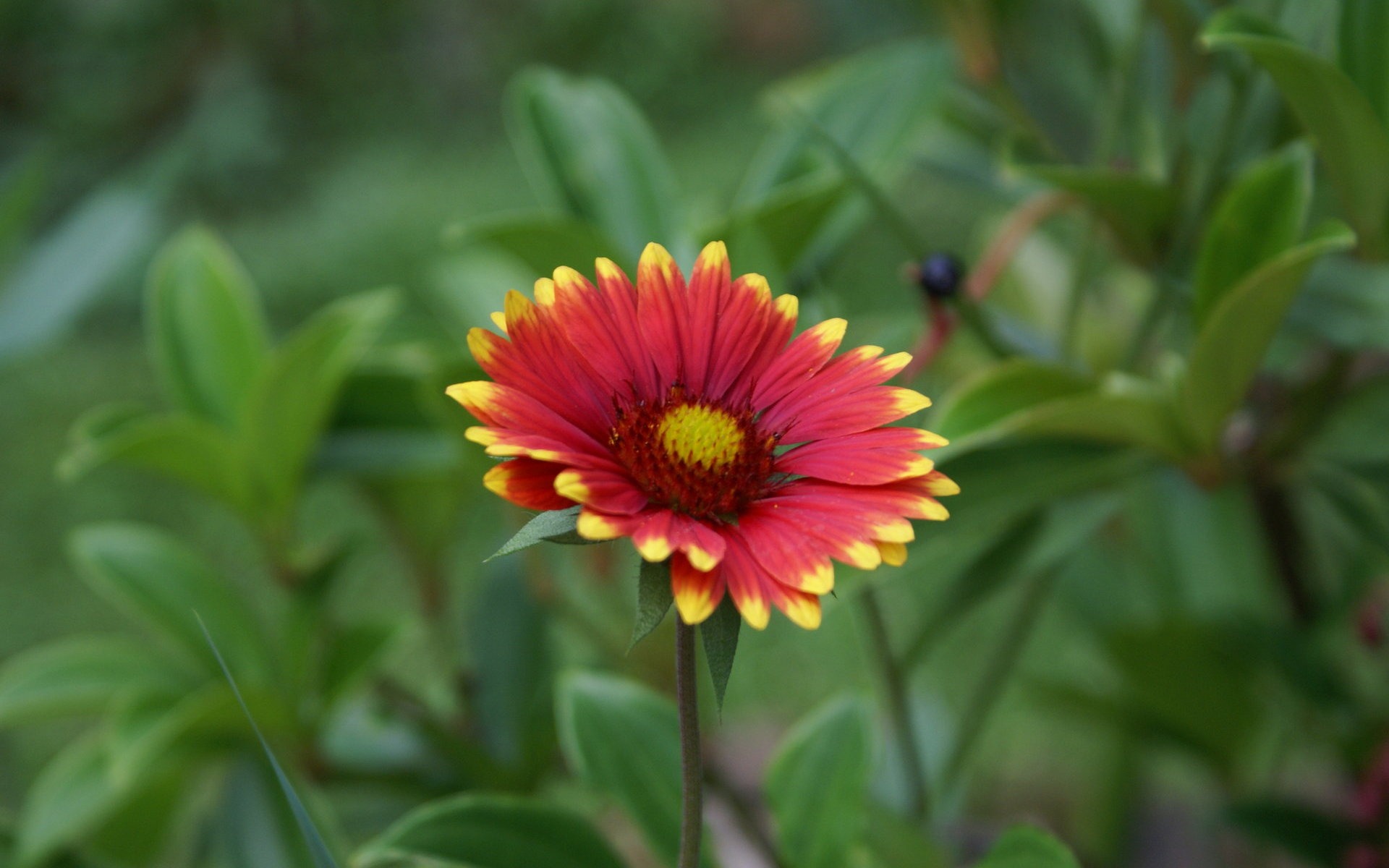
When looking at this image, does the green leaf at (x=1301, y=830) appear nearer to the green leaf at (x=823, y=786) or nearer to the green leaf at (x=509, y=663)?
the green leaf at (x=823, y=786)

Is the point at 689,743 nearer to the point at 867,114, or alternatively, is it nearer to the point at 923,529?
the point at 923,529

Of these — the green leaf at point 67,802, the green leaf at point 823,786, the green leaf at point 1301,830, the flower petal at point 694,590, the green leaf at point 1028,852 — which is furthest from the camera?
the green leaf at point 1301,830

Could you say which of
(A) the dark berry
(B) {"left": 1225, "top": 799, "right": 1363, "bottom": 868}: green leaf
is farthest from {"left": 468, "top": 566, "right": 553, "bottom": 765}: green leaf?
(B) {"left": 1225, "top": 799, "right": 1363, "bottom": 868}: green leaf

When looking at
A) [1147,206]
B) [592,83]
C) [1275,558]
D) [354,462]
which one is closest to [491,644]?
[354,462]

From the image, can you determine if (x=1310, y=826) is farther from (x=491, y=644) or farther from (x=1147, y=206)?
(x=491, y=644)

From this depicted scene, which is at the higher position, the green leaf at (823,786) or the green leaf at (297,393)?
the green leaf at (297,393)

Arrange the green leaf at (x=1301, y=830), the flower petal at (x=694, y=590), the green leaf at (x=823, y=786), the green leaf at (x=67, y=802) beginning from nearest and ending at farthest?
the flower petal at (x=694, y=590) → the green leaf at (x=823, y=786) → the green leaf at (x=67, y=802) → the green leaf at (x=1301, y=830)

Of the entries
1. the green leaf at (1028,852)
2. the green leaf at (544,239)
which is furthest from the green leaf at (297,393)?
the green leaf at (1028,852)
